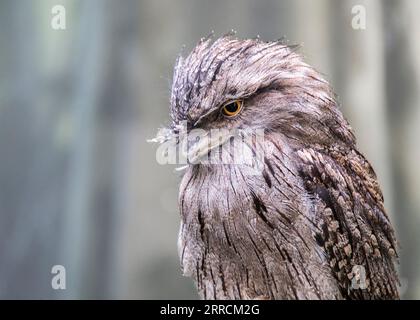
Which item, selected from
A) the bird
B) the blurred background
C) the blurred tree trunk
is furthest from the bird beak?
the blurred tree trunk

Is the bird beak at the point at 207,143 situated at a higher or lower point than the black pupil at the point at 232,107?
lower

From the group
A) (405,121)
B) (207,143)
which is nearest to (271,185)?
(207,143)

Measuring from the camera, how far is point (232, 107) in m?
0.92

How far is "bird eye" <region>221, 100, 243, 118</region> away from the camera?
913mm

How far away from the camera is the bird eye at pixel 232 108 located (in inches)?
35.9

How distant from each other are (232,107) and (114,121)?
0.43m

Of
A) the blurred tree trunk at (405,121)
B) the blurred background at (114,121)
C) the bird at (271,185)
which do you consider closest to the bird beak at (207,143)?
the bird at (271,185)

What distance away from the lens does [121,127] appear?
1239 millimetres

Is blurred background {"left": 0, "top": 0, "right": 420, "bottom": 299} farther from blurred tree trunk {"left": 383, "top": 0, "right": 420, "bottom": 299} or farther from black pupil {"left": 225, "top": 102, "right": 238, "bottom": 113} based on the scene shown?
black pupil {"left": 225, "top": 102, "right": 238, "bottom": 113}

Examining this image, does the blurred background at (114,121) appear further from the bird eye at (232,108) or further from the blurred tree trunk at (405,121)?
the bird eye at (232,108)

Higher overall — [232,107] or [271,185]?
[232,107]

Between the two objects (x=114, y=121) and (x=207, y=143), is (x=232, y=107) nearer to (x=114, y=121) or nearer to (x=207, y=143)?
(x=207, y=143)

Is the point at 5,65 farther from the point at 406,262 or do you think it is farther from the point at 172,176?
the point at 406,262

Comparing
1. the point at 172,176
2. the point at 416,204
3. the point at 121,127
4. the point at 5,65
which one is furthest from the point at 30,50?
the point at 416,204
